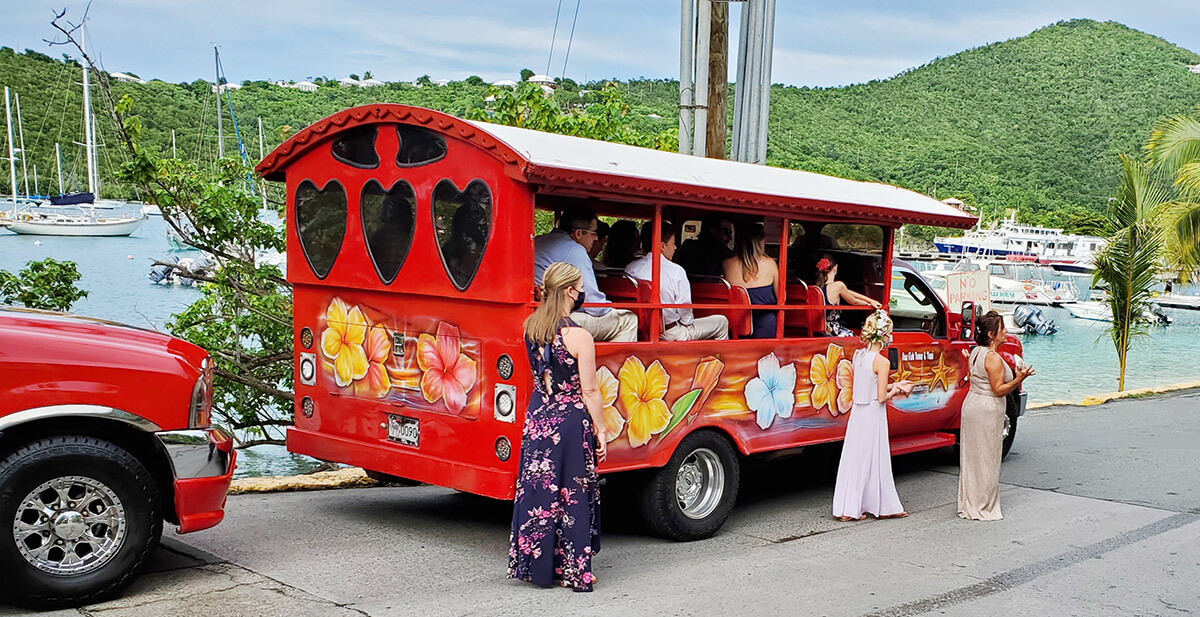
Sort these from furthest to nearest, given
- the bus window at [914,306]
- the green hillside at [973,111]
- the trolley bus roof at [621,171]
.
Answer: the green hillside at [973,111] < the bus window at [914,306] < the trolley bus roof at [621,171]

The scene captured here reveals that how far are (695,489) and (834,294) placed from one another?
2.42 meters

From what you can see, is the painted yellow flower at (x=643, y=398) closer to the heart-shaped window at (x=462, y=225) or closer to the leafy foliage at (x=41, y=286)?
the heart-shaped window at (x=462, y=225)

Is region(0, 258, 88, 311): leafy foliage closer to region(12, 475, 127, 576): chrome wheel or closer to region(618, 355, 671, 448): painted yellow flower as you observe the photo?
region(12, 475, 127, 576): chrome wheel

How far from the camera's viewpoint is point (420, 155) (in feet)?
22.4

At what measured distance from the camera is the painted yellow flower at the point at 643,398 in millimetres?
6832

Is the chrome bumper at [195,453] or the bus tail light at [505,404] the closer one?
the chrome bumper at [195,453]

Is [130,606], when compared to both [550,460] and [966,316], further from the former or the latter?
[966,316]

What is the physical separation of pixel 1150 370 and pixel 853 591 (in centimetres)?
3448

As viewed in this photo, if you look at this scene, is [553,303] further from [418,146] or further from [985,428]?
[985,428]

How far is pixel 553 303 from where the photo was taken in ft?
19.3

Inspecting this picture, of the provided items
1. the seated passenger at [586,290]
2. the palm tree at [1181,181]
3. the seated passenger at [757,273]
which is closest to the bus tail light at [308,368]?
the seated passenger at [586,290]

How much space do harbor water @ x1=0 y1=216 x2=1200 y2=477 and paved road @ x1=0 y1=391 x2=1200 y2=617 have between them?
Answer: 309 inches

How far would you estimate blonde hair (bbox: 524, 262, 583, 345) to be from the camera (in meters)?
5.87

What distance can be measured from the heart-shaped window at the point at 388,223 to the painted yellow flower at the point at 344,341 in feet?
1.41
